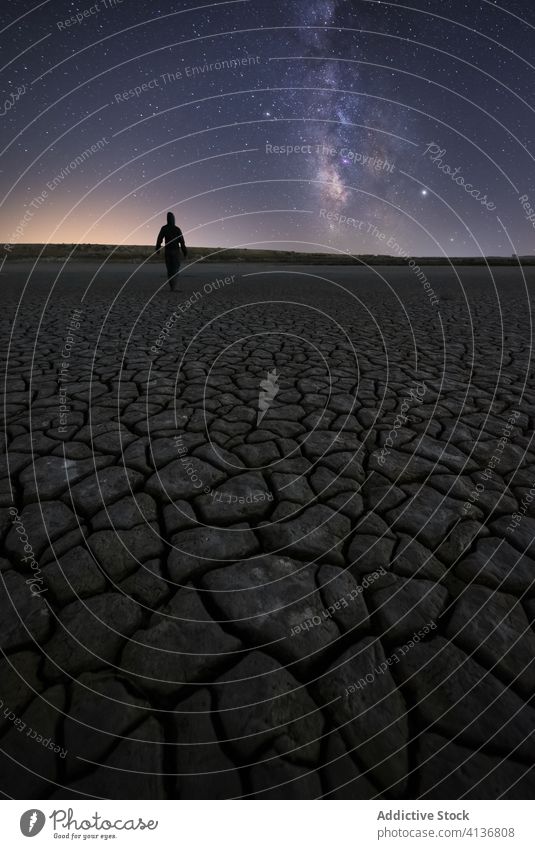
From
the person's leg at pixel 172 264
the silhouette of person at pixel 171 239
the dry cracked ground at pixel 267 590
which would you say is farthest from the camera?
the person's leg at pixel 172 264

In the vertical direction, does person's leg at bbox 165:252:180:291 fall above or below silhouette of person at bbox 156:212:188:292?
below

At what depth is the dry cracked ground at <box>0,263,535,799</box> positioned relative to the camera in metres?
0.84

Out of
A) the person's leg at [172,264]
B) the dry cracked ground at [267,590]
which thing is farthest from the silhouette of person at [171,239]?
the dry cracked ground at [267,590]

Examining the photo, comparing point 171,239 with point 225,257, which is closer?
point 171,239

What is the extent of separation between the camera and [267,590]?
3.97 feet

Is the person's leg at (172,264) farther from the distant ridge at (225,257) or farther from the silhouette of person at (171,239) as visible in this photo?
the distant ridge at (225,257)

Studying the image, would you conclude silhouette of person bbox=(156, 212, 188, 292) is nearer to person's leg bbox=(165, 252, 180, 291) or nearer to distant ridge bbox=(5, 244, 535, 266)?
person's leg bbox=(165, 252, 180, 291)

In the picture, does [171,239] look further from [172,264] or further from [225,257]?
[225,257]

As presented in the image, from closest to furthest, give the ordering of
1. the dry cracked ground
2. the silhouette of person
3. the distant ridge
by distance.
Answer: the dry cracked ground, the silhouette of person, the distant ridge

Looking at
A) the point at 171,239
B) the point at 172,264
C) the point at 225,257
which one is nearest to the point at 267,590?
the point at 171,239

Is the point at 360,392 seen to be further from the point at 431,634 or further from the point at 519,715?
the point at 519,715

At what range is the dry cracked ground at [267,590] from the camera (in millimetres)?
836

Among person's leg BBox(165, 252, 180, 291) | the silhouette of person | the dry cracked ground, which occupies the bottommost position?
the dry cracked ground

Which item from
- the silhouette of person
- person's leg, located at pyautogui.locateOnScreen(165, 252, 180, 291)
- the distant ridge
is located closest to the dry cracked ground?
the silhouette of person
